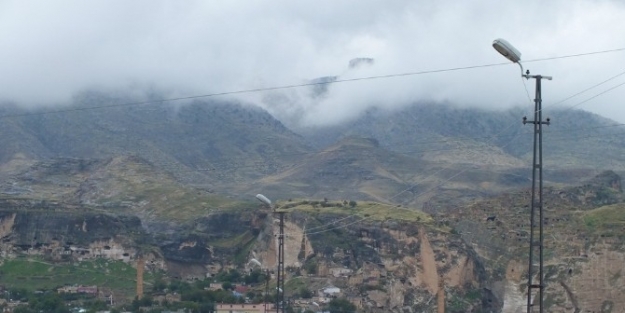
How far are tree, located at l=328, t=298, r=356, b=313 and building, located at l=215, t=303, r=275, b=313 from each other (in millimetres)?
5175

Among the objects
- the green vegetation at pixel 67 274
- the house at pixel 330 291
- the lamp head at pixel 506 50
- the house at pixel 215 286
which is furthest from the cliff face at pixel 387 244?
the lamp head at pixel 506 50

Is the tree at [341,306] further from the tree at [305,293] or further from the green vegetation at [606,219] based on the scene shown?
the green vegetation at [606,219]

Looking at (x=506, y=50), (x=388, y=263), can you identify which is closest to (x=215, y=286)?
(x=388, y=263)

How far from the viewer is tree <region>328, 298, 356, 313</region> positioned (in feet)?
373

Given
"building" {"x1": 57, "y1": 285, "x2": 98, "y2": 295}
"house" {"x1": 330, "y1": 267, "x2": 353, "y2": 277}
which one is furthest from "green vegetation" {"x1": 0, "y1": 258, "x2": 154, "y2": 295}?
"house" {"x1": 330, "y1": 267, "x2": 353, "y2": 277}

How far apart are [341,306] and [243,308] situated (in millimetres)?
9186

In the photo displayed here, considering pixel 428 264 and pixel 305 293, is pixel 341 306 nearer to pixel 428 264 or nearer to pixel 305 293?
pixel 305 293

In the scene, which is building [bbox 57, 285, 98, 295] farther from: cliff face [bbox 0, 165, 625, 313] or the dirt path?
the dirt path

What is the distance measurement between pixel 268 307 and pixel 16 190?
287 ft

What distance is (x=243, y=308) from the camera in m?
111

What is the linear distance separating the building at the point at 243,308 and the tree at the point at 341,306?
17.0 feet

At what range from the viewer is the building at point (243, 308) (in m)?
109

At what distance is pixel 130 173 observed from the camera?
622 ft

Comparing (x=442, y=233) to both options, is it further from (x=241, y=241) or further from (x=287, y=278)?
(x=241, y=241)
